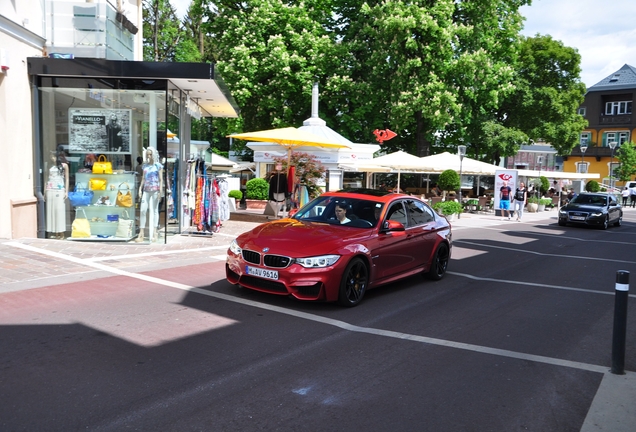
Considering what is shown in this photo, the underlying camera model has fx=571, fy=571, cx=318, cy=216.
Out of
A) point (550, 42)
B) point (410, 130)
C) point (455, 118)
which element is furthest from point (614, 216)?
point (550, 42)

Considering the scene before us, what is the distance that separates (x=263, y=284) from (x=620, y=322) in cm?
406

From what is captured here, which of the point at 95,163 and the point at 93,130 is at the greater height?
the point at 93,130

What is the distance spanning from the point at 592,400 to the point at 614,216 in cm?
2267

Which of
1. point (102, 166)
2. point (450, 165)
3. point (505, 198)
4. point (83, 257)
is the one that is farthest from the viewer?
point (505, 198)

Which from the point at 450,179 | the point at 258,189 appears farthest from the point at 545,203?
the point at 258,189

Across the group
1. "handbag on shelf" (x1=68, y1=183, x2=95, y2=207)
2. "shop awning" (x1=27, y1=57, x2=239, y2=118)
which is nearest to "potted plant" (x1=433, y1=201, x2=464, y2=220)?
"shop awning" (x1=27, y1=57, x2=239, y2=118)

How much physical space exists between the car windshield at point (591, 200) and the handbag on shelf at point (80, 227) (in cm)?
2034

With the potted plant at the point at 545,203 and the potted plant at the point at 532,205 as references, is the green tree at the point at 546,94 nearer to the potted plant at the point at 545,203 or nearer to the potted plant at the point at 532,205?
the potted plant at the point at 545,203

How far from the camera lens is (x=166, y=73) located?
12.3 meters

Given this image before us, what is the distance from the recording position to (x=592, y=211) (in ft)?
76.4

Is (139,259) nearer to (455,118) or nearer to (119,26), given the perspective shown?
(119,26)

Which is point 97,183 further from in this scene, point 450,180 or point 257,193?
point 450,180

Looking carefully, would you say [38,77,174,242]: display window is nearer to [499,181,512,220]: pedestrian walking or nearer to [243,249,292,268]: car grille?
[243,249,292,268]: car grille

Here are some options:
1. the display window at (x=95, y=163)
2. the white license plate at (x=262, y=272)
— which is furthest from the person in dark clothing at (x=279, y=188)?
the white license plate at (x=262, y=272)
